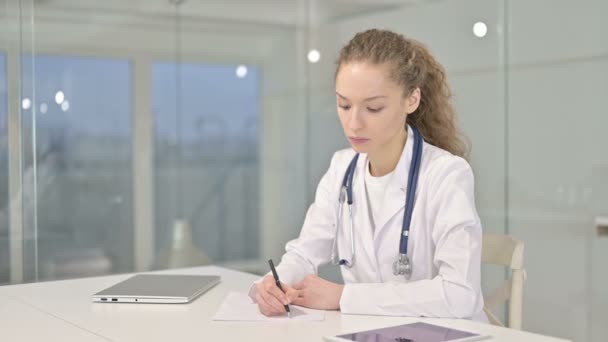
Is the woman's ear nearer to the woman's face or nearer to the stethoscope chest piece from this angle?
the woman's face

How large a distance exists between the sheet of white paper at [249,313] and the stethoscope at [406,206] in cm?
28

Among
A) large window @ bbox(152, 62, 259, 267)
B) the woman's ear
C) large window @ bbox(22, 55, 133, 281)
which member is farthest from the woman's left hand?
large window @ bbox(152, 62, 259, 267)

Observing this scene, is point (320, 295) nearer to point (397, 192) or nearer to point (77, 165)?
point (397, 192)

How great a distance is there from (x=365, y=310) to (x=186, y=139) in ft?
7.45

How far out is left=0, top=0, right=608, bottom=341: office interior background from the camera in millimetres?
3318

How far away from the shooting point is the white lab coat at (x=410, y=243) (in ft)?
5.92

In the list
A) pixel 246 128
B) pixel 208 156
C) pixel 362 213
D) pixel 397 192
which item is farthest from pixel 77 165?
pixel 397 192

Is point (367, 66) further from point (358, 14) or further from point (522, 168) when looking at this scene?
point (358, 14)

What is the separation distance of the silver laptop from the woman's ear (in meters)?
0.68

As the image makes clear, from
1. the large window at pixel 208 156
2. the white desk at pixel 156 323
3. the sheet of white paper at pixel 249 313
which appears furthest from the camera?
the large window at pixel 208 156

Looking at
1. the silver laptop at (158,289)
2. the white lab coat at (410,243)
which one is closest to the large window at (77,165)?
the silver laptop at (158,289)

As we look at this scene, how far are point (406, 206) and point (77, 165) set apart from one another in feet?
6.67

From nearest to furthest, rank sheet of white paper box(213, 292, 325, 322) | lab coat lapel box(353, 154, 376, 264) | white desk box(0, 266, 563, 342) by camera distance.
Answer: white desk box(0, 266, 563, 342) < sheet of white paper box(213, 292, 325, 322) < lab coat lapel box(353, 154, 376, 264)

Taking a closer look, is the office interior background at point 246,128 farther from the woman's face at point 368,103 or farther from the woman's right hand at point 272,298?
the woman's right hand at point 272,298
